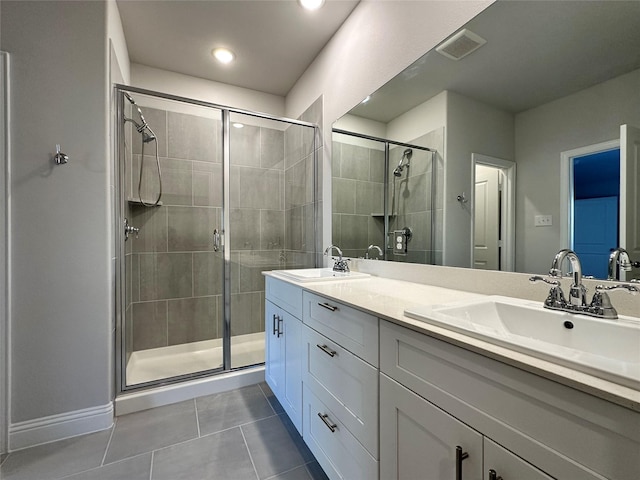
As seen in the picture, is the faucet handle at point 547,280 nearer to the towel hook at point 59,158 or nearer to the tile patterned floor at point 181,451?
the tile patterned floor at point 181,451

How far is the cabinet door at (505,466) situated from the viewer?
522mm

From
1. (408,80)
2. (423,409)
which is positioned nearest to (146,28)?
(408,80)

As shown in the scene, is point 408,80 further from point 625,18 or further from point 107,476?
point 107,476

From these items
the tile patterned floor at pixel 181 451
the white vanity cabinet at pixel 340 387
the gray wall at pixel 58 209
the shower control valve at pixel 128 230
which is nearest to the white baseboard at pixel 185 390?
the tile patterned floor at pixel 181 451

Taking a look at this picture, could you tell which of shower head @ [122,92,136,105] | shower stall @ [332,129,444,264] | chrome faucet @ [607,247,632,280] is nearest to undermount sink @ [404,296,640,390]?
chrome faucet @ [607,247,632,280]

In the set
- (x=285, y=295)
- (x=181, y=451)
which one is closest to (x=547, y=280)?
(x=285, y=295)

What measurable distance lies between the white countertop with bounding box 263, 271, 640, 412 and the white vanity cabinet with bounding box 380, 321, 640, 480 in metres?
0.02

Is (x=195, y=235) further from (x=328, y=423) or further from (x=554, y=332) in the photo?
(x=554, y=332)

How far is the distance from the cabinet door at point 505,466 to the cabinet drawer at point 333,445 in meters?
0.43

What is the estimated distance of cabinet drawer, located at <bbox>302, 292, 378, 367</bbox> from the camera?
93cm

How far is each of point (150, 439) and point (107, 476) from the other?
0.24 m

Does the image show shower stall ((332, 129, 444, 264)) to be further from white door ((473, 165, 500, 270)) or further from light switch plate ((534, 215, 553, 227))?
light switch plate ((534, 215, 553, 227))

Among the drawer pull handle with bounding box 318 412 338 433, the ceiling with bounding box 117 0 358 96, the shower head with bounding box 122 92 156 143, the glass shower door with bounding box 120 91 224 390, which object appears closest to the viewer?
the drawer pull handle with bounding box 318 412 338 433

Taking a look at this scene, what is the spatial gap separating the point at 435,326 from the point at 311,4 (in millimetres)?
2101
